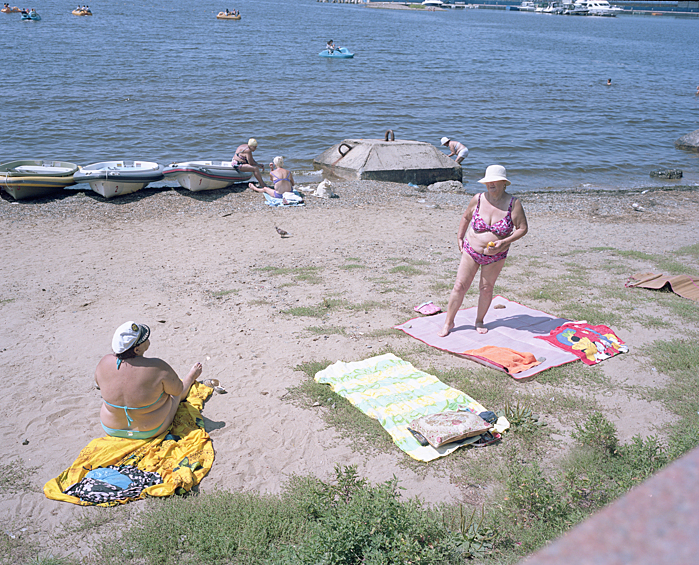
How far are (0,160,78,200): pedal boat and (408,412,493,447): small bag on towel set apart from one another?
1166 cm

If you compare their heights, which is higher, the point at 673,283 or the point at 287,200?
the point at 673,283

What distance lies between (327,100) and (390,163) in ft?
45.0

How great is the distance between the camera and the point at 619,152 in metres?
22.6

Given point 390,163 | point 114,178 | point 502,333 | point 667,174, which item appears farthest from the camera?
point 667,174

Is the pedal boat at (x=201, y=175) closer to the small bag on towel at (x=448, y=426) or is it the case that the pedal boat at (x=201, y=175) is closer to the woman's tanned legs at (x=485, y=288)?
the woman's tanned legs at (x=485, y=288)

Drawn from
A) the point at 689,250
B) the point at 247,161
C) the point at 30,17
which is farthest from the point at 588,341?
the point at 30,17

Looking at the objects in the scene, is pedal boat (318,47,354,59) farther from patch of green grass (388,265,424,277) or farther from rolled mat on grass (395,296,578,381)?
rolled mat on grass (395,296,578,381)

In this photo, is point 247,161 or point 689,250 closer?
point 689,250

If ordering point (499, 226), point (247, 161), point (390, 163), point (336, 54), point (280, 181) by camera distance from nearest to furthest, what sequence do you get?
point (499, 226) < point (280, 181) < point (247, 161) < point (390, 163) < point (336, 54)

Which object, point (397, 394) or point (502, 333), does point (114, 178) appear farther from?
point (397, 394)

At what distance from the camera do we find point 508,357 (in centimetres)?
594

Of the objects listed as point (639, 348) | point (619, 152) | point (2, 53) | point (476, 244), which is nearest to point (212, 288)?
point (476, 244)

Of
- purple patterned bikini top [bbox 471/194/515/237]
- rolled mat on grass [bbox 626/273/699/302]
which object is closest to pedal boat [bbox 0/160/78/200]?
purple patterned bikini top [bbox 471/194/515/237]

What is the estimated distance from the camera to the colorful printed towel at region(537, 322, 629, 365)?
19.7ft
